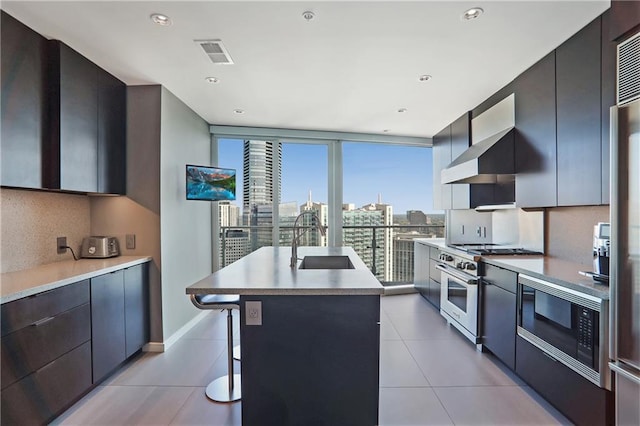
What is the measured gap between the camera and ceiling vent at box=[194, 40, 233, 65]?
227cm

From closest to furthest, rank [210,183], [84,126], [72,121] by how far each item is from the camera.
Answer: [72,121] → [84,126] → [210,183]

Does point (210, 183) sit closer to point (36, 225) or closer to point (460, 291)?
point (36, 225)

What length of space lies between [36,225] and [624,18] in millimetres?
4078

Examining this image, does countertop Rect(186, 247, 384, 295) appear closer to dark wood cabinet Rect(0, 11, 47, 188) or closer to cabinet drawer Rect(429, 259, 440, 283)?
dark wood cabinet Rect(0, 11, 47, 188)

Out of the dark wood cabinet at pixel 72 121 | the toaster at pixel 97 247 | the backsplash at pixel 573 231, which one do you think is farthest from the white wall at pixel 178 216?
the backsplash at pixel 573 231

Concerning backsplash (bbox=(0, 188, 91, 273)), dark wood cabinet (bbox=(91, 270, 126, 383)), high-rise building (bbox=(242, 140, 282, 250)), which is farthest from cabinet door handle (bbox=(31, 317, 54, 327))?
high-rise building (bbox=(242, 140, 282, 250))

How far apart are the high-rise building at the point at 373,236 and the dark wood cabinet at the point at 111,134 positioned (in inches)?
127

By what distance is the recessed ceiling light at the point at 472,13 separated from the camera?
6.27 feet

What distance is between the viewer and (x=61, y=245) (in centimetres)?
268

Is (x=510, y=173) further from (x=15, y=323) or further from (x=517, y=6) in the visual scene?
(x=15, y=323)

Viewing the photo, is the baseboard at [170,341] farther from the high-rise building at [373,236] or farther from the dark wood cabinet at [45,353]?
the high-rise building at [373,236]

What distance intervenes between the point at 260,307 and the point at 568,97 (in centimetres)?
269

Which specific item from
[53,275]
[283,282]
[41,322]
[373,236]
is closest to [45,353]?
[41,322]

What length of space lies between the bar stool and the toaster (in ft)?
4.22
